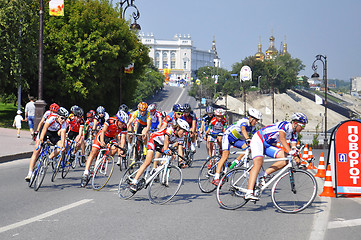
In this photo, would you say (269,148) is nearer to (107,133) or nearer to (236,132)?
(236,132)

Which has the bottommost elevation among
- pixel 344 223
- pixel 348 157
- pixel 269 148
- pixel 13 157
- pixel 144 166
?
pixel 344 223

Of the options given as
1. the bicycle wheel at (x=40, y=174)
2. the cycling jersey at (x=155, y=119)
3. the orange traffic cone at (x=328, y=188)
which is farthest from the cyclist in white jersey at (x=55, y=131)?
the orange traffic cone at (x=328, y=188)

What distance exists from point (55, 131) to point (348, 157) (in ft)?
21.3

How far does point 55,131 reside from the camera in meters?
11.9

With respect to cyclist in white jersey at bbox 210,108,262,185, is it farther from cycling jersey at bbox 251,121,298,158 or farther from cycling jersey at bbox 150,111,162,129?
cycling jersey at bbox 150,111,162,129

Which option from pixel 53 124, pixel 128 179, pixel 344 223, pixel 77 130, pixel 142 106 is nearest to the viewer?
pixel 344 223

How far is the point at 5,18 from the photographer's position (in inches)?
1432

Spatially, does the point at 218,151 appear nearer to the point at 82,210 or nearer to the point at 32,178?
the point at 32,178

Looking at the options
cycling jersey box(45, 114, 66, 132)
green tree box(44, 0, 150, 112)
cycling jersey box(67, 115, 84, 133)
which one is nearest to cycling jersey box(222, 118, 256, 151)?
cycling jersey box(45, 114, 66, 132)

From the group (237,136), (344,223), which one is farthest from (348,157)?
(344,223)

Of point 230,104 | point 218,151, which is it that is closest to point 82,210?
point 218,151

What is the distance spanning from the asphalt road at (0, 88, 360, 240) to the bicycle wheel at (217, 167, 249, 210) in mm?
151

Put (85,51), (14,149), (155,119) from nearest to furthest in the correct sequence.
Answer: (155,119), (14,149), (85,51)

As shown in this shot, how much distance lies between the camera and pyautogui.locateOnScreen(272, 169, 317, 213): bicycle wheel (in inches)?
332
